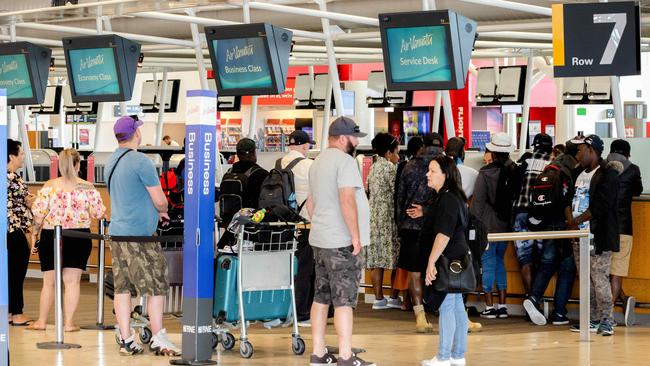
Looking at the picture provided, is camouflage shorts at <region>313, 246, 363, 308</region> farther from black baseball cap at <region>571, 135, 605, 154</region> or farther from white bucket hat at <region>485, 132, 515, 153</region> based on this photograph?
white bucket hat at <region>485, 132, 515, 153</region>

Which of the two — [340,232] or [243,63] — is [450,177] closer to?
[340,232]

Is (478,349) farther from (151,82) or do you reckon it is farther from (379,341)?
A: (151,82)

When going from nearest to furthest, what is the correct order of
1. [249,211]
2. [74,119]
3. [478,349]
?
1. [249,211]
2. [478,349]
3. [74,119]

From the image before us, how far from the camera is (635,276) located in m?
11.3

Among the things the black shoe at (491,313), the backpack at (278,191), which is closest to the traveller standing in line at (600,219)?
the black shoe at (491,313)

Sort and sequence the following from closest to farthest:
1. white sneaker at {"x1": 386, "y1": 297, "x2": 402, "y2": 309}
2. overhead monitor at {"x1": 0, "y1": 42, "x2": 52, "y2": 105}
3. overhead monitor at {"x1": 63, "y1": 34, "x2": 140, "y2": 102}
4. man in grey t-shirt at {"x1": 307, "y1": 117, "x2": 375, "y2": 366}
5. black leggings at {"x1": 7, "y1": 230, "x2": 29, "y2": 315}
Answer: man in grey t-shirt at {"x1": 307, "y1": 117, "x2": 375, "y2": 366} < black leggings at {"x1": 7, "y1": 230, "x2": 29, "y2": 315} < white sneaker at {"x1": 386, "y1": 297, "x2": 402, "y2": 309} < overhead monitor at {"x1": 63, "y1": 34, "x2": 140, "y2": 102} < overhead monitor at {"x1": 0, "y1": 42, "x2": 52, "y2": 105}

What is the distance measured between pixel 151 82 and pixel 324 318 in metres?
18.4

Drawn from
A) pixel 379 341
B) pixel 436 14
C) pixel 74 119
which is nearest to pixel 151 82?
pixel 74 119

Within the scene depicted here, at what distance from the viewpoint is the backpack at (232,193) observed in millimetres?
10195

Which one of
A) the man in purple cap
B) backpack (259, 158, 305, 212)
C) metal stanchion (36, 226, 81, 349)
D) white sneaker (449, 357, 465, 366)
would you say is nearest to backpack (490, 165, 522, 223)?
backpack (259, 158, 305, 212)

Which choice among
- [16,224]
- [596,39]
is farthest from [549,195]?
[16,224]

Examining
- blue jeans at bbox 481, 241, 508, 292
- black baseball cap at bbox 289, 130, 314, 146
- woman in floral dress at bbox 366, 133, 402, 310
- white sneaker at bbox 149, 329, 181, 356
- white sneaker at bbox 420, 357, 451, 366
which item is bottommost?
white sneaker at bbox 420, 357, 451, 366

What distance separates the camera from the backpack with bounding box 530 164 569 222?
11.2 metres

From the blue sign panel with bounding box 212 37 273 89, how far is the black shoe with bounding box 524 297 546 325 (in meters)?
3.86
